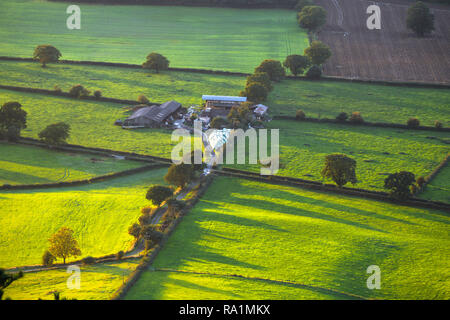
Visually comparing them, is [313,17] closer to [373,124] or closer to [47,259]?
[373,124]

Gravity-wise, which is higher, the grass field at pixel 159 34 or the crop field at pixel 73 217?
the grass field at pixel 159 34

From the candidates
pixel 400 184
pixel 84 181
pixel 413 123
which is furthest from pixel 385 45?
pixel 84 181

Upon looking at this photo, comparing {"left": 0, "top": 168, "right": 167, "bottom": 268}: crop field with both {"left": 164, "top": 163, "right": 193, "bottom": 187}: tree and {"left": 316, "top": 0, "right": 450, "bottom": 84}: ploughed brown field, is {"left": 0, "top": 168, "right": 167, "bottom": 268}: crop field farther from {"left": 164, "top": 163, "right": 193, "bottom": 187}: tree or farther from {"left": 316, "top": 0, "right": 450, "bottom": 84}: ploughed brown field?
{"left": 316, "top": 0, "right": 450, "bottom": 84}: ploughed brown field

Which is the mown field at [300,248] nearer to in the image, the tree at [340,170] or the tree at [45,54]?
the tree at [340,170]

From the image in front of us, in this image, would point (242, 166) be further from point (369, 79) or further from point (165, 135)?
point (369, 79)

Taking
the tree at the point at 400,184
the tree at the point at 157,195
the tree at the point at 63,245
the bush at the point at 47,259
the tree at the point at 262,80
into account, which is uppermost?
the tree at the point at 262,80

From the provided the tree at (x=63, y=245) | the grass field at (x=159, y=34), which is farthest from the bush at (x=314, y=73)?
the tree at (x=63, y=245)
